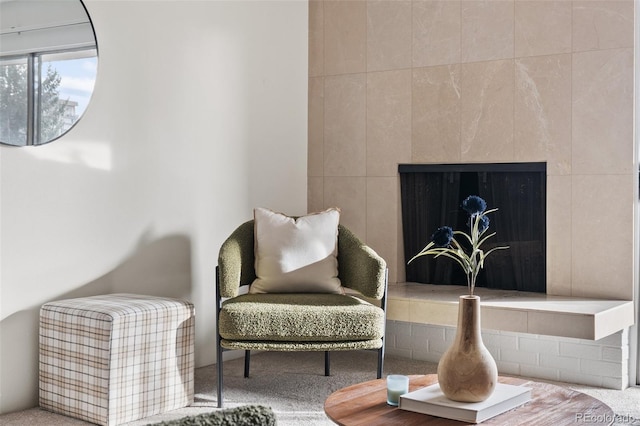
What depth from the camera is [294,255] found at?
3.59 meters

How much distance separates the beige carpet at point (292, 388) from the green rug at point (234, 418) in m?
2.09

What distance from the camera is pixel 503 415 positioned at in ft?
6.72

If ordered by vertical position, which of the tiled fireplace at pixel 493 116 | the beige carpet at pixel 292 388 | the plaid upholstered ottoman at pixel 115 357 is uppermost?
the tiled fireplace at pixel 493 116

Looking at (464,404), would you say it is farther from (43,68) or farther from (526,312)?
(43,68)

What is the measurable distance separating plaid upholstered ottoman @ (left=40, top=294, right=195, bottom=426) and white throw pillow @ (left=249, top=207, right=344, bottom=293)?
1.50 feet

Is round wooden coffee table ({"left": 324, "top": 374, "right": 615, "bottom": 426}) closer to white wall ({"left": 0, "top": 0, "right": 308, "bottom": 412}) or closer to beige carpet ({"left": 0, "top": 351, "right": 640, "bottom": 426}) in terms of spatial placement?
beige carpet ({"left": 0, "top": 351, "right": 640, "bottom": 426})

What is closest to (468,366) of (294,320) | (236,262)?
(294,320)

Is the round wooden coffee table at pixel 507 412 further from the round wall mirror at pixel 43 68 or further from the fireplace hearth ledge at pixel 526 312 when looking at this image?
the round wall mirror at pixel 43 68

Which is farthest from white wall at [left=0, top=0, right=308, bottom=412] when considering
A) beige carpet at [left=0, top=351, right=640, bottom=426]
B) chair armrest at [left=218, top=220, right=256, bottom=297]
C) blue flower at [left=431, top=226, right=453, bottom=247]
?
blue flower at [left=431, top=226, right=453, bottom=247]

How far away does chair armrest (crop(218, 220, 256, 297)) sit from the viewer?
333 centimetres

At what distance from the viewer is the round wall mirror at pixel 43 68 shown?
10.1 feet

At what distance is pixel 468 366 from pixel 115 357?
4.89 ft

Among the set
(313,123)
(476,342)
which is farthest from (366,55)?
(476,342)

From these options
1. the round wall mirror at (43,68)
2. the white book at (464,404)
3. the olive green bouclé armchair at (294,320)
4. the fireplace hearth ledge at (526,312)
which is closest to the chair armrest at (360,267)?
the olive green bouclé armchair at (294,320)
